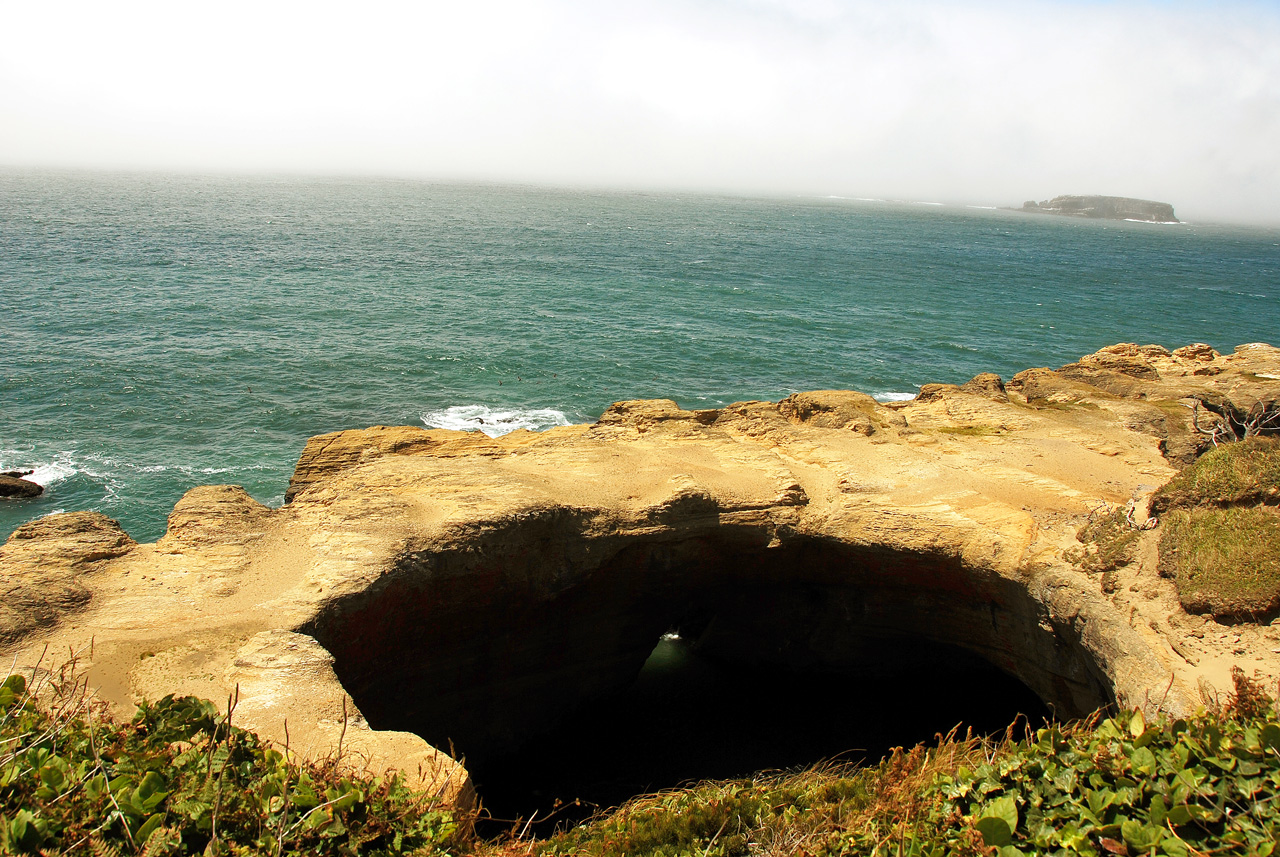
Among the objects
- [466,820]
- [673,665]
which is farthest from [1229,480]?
[466,820]

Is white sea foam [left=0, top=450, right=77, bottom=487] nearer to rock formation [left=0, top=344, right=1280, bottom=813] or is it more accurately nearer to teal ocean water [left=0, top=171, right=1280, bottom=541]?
teal ocean water [left=0, top=171, right=1280, bottom=541]

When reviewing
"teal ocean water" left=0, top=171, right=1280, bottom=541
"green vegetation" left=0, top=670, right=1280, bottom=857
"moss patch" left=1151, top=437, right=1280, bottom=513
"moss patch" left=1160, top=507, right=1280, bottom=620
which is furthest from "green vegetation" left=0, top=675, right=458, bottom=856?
"teal ocean water" left=0, top=171, right=1280, bottom=541

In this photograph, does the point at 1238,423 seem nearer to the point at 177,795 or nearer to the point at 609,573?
the point at 609,573

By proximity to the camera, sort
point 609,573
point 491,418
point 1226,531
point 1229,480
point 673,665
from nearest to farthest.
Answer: point 1226,531 → point 1229,480 → point 609,573 → point 673,665 → point 491,418

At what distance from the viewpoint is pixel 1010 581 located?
13.5 m

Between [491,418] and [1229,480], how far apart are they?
2707 centimetres

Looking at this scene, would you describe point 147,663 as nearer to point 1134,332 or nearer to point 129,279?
point 129,279

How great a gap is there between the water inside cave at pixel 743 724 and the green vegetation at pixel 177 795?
8.35m

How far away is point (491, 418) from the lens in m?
33.8

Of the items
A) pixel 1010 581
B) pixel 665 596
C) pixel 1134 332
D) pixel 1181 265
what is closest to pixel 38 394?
pixel 665 596

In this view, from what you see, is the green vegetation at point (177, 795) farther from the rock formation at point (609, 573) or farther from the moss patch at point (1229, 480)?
the moss patch at point (1229, 480)

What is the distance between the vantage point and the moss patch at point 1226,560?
1073 cm

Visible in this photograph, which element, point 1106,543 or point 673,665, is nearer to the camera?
point 1106,543

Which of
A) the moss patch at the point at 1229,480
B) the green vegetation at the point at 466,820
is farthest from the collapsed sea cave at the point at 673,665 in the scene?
the green vegetation at the point at 466,820
